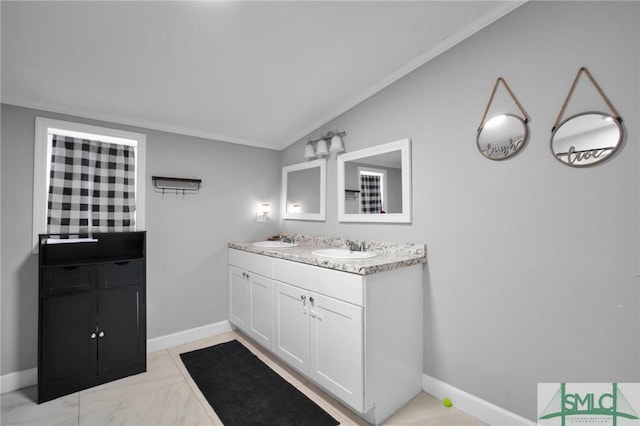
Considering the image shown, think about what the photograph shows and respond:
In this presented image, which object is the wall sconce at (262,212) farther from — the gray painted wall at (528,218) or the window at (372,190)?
the gray painted wall at (528,218)

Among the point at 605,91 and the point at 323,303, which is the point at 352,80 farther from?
the point at 323,303

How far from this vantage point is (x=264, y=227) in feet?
11.7

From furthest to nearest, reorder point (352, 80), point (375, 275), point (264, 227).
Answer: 1. point (264, 227)
2. point (352, 80)
3. point (375, 275)

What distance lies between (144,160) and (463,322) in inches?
120

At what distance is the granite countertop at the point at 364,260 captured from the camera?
1761mm

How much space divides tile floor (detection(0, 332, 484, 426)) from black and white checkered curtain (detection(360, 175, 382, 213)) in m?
1.48

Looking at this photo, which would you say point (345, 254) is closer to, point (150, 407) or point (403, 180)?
point (403, 180)

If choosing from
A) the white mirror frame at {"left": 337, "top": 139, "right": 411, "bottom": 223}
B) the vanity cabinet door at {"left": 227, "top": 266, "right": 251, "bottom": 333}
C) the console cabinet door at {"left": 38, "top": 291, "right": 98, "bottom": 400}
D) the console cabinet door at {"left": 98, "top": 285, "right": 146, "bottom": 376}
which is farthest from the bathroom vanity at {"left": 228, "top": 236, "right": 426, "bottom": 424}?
the console cabinet door at {"left": 38, "top": 291, "right": 98, "bottom": 400}

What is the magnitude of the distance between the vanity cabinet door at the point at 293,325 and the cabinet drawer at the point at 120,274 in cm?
119

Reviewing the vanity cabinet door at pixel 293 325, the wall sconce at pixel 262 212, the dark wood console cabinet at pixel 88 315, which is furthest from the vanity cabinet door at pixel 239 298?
the dark wood console cabinet at pixel 88 315

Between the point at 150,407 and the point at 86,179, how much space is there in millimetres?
1936

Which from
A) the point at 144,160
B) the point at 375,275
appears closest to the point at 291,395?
the point at 375,275

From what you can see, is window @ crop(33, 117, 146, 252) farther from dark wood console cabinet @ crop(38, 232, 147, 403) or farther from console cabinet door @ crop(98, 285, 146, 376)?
console cabinet door @ crop(98, 285, 146, 376)

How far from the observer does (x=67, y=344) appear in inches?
83.0
